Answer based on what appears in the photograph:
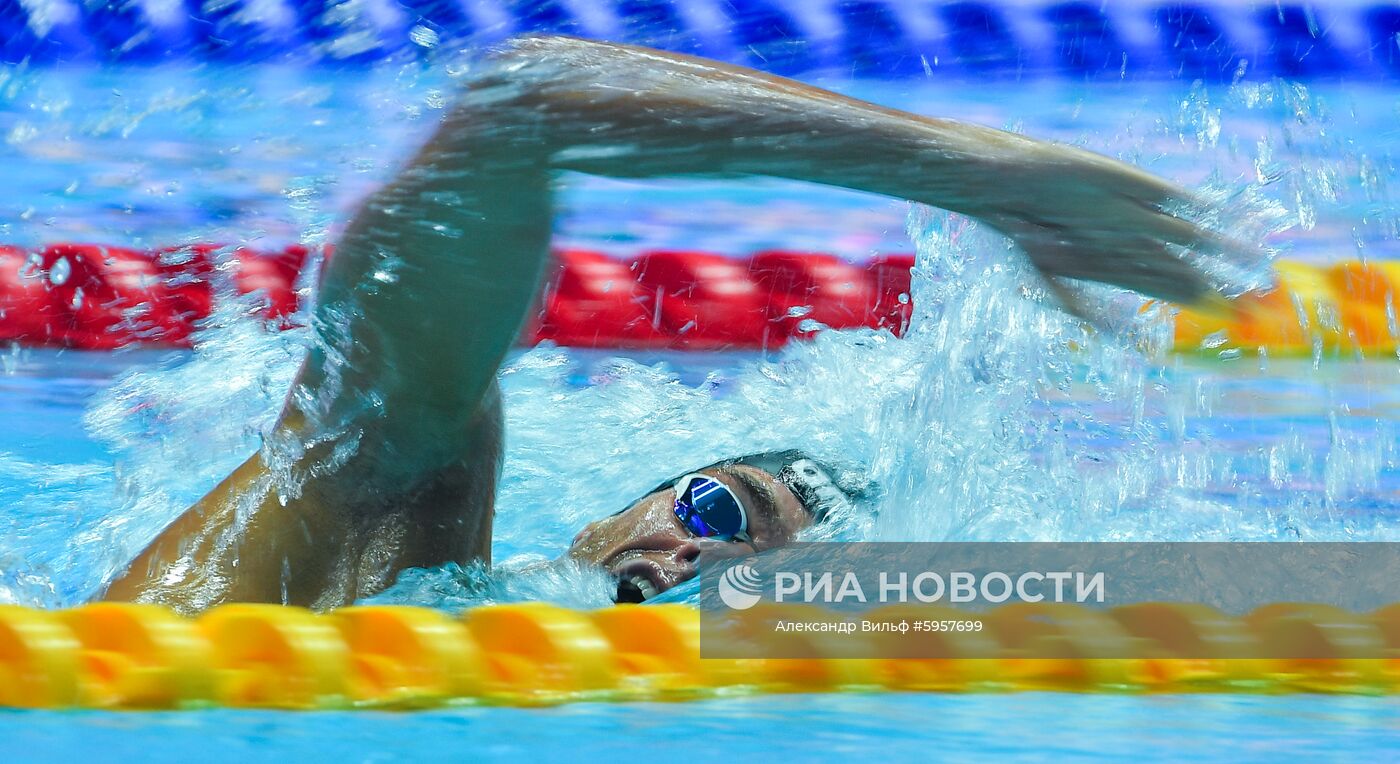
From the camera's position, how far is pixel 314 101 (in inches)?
185

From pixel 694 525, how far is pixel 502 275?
0.42 metres

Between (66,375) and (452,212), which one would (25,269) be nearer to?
(66,375)

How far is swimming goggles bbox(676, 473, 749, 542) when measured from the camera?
151 cm

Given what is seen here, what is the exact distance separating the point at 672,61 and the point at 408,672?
0.58 m

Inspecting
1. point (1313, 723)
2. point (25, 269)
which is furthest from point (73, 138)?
point (1313, 723)

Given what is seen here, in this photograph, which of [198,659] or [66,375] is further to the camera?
[66,375]

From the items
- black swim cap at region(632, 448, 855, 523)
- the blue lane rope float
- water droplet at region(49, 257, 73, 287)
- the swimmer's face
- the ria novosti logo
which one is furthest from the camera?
the blue lane rope float

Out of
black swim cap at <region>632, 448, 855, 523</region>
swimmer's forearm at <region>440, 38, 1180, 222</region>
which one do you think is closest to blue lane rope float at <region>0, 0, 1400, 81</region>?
black swim cap at <region>632, 448, 855, 523</region>

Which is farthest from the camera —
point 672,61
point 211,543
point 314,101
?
point 314,101

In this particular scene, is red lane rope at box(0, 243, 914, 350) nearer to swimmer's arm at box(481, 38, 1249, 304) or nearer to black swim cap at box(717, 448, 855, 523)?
black swim cap at box(717, 448, 855, 523)

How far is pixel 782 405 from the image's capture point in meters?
2.42

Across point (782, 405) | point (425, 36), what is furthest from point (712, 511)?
point (425, 36)

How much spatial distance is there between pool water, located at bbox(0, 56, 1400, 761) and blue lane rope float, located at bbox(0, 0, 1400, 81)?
10cm

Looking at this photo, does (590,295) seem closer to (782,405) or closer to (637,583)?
(782,405)
